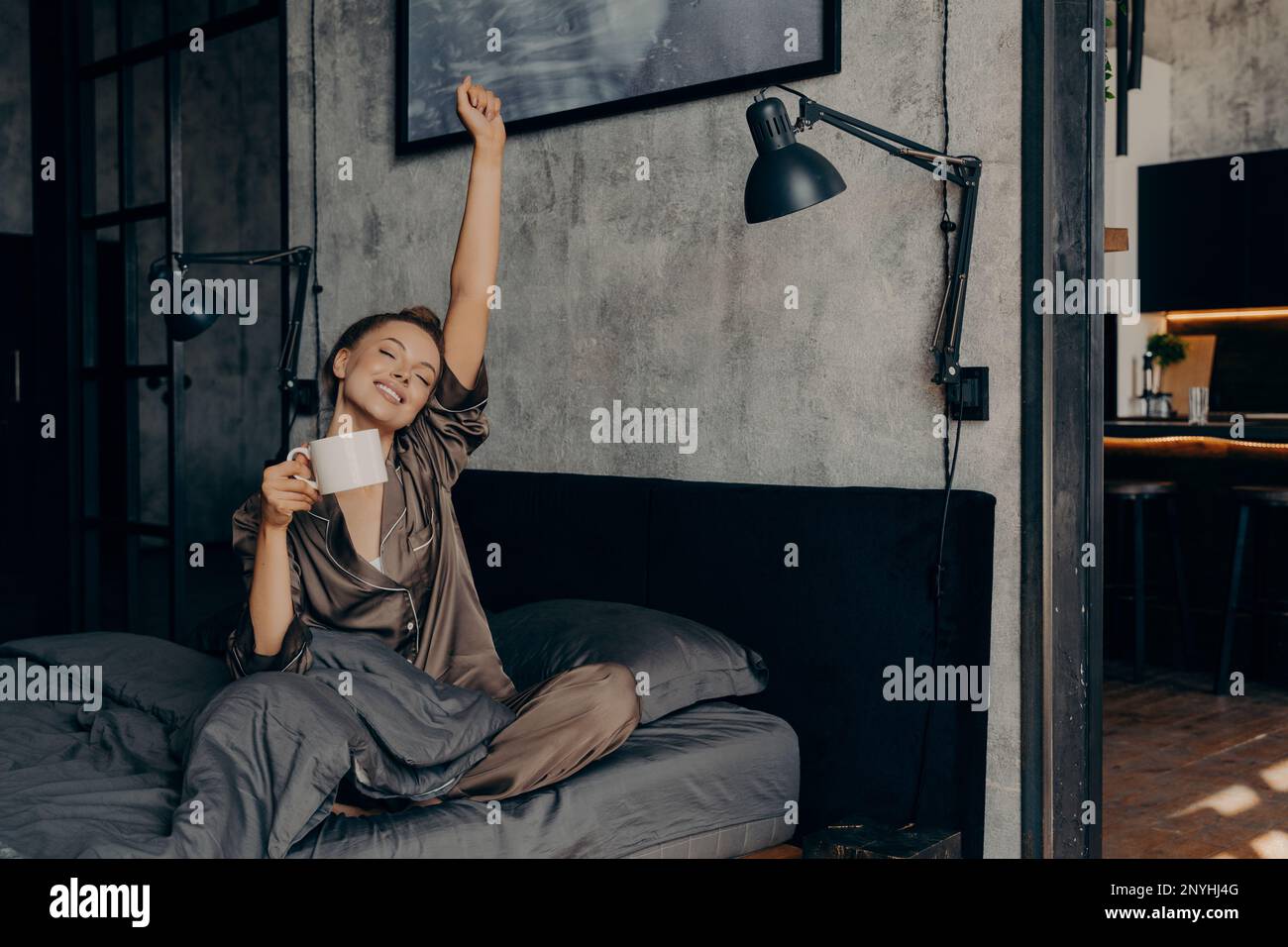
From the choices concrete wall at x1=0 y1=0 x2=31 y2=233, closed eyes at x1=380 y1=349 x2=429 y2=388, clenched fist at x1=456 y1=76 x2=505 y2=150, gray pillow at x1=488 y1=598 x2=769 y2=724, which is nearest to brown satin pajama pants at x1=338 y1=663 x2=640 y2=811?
gray pillow at x1=488 y1=598 x2=769 y2=724

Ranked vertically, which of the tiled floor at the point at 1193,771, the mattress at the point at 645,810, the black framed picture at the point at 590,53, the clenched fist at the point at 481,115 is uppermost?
the black framed picture at the point at 590,53

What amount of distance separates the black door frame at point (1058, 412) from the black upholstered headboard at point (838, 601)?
0.33 feet

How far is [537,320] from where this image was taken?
3066 mm

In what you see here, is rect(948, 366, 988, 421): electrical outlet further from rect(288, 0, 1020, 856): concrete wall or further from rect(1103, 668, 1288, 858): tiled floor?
rect(1103, 668, 1288, 858): tiled floor

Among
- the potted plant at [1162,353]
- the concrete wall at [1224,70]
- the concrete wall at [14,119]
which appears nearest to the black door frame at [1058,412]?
the potted plant at [1162,353]

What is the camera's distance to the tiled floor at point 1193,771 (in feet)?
9.27

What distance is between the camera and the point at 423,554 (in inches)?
80.4

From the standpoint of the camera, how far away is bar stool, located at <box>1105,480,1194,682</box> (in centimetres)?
439

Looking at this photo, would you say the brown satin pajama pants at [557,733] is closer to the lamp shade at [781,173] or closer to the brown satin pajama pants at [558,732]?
the brown satin pajama pants at [558,732]

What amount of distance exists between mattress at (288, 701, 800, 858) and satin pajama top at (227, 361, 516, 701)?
274 mm

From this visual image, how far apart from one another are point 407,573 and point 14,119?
655cm

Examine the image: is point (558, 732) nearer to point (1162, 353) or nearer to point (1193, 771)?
point (1193, 771)
